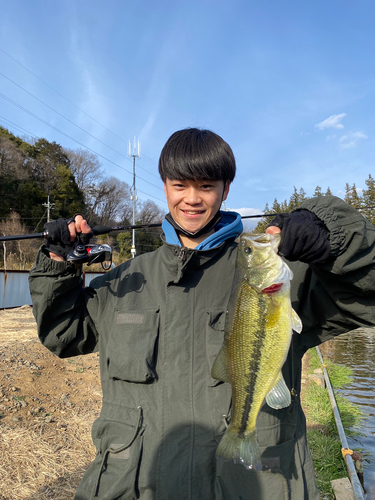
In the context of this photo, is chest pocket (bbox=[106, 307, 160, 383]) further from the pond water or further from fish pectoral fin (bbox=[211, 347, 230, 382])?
the pond water

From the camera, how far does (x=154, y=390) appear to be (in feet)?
7.64

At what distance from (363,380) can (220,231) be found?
10273 millimetres

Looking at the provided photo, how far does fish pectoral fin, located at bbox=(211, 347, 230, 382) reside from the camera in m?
2.15

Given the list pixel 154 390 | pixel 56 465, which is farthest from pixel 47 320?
pixel 56 465

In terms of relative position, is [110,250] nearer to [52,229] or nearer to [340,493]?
[52,229]

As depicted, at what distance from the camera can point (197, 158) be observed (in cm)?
261

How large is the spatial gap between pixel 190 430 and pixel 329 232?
1410 millimetres

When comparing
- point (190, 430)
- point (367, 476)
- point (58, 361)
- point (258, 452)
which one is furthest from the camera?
point (58, 361)

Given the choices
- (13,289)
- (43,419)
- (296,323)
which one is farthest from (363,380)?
(13,289)

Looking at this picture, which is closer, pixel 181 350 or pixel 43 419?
pixel 181 350

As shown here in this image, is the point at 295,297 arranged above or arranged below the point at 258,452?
above

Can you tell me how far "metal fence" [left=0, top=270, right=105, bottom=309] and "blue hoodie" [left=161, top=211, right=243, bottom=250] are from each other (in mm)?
15657

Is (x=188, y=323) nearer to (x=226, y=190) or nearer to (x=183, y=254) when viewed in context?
(x=183, y=254)

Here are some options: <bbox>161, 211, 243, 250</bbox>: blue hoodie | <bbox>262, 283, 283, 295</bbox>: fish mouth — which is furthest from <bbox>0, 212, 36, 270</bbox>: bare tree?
<bbox>262, 283, 283, 295</bbox>: fish mouth
